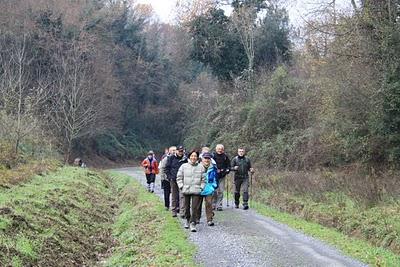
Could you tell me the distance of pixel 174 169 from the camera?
16125mm

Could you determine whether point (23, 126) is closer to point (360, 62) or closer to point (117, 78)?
point (360, 62)

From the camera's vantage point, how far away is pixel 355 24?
76.6 ft

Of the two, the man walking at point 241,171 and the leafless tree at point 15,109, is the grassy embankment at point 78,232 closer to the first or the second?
the man walking at point 241,171

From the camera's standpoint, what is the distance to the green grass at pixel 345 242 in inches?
419

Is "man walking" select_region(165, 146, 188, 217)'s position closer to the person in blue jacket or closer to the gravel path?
the gravel path

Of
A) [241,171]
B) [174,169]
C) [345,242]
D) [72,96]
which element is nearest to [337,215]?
[345,242]

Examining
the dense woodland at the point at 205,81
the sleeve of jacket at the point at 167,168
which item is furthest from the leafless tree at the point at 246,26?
the sleeve of jacket at the point at 167,168

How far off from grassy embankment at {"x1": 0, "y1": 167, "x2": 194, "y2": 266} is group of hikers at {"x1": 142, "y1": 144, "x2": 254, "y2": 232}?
612 mm

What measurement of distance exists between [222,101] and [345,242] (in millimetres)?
29679

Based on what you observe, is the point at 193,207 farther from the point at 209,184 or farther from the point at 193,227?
the point at 209,184

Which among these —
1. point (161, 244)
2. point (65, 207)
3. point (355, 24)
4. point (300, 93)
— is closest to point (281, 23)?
point (300, 93)

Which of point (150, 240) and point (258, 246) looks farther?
point (150, 240)

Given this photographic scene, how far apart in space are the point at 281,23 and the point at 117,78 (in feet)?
74.1

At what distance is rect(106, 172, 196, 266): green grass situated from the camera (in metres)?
10.8
